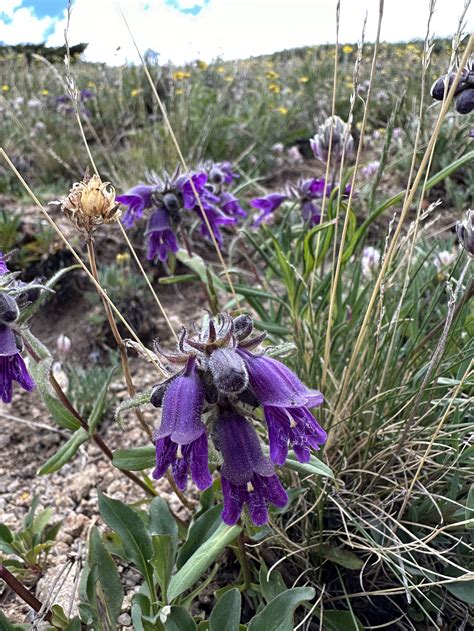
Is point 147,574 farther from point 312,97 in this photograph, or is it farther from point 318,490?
point 312,97

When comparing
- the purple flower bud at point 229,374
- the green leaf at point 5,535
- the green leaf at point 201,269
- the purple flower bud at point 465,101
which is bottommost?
the green leaf at point 5,535

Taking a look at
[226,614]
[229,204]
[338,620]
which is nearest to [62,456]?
[226,614]

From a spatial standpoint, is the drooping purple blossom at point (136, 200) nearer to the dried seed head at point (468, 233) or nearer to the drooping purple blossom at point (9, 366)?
the drooping purple blossom at point (9, 366)

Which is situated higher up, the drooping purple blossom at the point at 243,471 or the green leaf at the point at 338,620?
the drooping purple blossom at the point at 243,471

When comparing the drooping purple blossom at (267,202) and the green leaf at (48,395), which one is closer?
the green leaf at (48,395)

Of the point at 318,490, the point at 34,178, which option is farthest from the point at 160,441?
the point at 34,178

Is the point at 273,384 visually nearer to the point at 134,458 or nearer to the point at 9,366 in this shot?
the point at 134,458

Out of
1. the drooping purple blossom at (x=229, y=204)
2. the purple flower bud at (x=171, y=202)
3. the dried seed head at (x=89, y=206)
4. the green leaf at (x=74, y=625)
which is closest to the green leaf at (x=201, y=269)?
the purple flower bud at (x=171, y=202)

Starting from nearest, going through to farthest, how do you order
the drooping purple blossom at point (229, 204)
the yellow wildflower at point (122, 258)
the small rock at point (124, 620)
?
1. the small rock at point (124, 620)
2. the drooping purple blossom at point (229, 204)
3. the yellow wildflower at point (122, 258)
